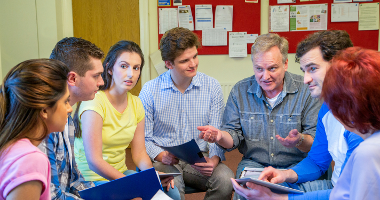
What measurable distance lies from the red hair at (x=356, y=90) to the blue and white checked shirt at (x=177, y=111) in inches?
45.9

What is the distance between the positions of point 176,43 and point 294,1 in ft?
8.09

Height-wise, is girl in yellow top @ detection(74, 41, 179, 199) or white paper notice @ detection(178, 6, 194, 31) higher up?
white paper notice @ detection(178, 6, 194, 31)

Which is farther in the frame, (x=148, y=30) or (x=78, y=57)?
(x=148, y=30)

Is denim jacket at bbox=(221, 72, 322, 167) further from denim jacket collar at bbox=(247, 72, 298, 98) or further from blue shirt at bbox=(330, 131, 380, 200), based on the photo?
blue shirt at bbox=(330, 131, 380, 200)

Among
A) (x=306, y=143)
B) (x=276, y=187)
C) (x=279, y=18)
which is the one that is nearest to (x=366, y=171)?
(x=276, y=187)

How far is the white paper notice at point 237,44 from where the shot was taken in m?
3.90

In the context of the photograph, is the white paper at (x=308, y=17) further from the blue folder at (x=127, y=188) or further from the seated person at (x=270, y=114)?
the blue folder at (x=127, y=188)

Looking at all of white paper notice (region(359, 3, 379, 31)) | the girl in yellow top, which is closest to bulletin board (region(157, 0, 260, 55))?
white paper notice (region(359, 3, 379, 31))

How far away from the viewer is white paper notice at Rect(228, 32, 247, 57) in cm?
390

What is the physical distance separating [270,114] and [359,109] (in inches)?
39.6

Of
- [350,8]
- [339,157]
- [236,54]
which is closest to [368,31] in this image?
[350,8]

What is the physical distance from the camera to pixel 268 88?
70.7 inches

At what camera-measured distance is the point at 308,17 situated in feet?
12.7

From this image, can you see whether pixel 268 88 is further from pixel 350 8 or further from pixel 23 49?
pixel 350 8
